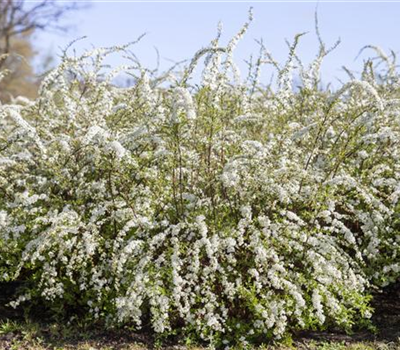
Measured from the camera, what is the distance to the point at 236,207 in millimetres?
4031

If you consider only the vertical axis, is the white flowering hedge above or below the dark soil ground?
above

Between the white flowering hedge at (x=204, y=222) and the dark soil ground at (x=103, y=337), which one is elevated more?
the white flowering hedge at (x=204, y=222)

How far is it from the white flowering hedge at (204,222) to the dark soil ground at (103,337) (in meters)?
0.12

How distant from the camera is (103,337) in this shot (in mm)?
3686

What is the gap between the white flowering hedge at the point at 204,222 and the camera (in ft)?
11.8

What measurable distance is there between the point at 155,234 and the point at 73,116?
56.0 inches

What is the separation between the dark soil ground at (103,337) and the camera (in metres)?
3.57

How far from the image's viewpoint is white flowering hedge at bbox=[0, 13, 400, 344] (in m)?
3.59

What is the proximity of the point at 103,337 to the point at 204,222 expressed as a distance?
104 centimetres

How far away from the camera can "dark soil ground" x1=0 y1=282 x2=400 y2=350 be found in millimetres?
3574

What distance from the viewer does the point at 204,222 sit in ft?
12.1

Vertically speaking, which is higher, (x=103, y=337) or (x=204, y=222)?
(x=204, y=222)

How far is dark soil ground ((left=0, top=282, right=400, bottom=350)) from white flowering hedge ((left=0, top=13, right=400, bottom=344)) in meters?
0.12

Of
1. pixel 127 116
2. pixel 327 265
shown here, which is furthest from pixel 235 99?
pixel 327 265
